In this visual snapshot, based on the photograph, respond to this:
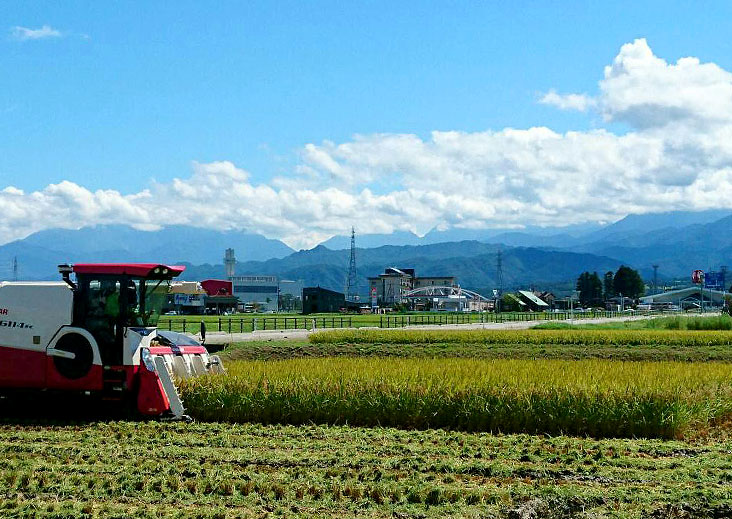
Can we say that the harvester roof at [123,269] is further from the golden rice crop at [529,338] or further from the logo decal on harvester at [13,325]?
the golden rice crop at [529,338]

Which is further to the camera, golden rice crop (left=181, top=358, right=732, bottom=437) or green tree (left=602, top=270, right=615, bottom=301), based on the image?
green tree (left=602, top=270, right=615, bottom=301)

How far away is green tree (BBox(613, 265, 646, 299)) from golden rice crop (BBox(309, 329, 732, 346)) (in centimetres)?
14613

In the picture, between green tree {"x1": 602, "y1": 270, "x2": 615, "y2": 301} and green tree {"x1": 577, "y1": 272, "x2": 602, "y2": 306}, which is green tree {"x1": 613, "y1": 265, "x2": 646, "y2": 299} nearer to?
green tree {"x1": 602, "y1": 270, "x2": 615, "y2": 301}

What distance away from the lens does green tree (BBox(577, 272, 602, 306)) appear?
192m

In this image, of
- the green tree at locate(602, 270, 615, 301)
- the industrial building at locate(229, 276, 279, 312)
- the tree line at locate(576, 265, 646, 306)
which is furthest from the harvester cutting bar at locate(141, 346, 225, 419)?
the green tree at locate(602, 270, 615, 301)

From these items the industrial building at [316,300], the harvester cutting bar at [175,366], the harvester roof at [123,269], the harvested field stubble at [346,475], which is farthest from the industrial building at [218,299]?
the harvested field stubble at [346,475]

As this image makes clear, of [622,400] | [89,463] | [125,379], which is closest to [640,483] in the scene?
[622,400]

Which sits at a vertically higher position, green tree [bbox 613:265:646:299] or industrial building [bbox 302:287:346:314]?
green tree [bbox 613:265:646:299]

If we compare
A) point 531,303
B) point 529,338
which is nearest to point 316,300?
point 531,303

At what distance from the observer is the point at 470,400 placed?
15.3 metres

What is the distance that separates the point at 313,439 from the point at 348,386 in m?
2.42

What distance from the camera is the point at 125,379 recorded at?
50.7 feet

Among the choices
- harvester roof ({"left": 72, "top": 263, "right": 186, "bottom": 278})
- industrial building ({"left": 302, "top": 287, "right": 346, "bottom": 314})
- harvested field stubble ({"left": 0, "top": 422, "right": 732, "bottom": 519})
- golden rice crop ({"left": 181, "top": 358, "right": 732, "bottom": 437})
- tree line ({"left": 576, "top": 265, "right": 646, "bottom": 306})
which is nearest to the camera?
harvested field stubble ({"left": 0, "top": 422, "right": 732, "bottom": 519})

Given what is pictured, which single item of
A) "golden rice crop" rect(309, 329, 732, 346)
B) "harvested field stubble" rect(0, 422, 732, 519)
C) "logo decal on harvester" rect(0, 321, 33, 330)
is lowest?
"harvested field stubble" rect(0, 422, 732, 519)
